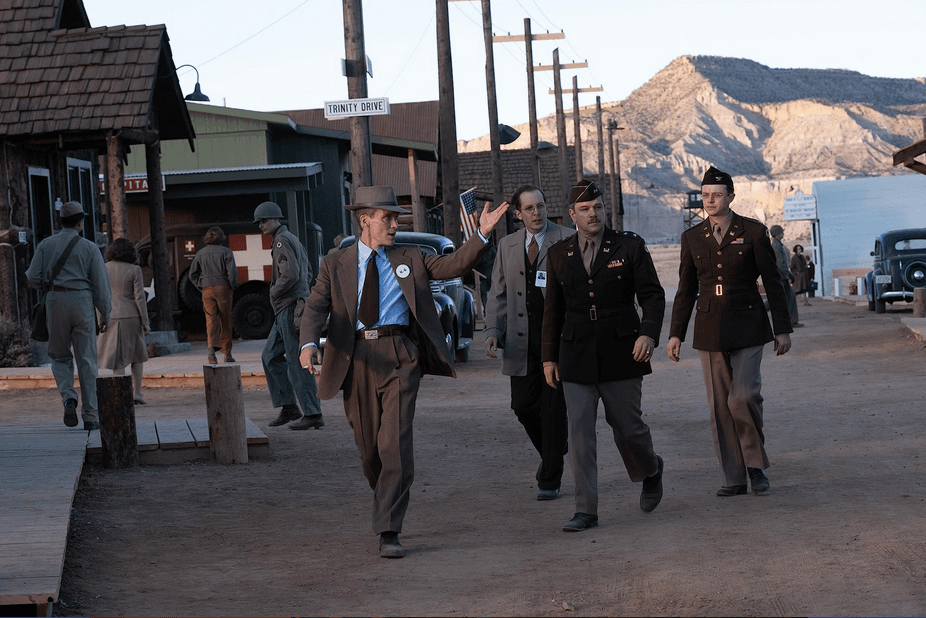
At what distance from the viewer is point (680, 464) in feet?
29.3

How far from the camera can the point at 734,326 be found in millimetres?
7492

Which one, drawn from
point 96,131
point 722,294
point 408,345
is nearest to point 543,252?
point 722,294

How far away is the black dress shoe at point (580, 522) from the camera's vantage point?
6719 mm

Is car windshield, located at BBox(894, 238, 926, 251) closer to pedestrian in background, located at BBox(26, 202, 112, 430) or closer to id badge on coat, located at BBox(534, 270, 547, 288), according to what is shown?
pedestrian in background, located at BBox(26, 202, 112, 430)

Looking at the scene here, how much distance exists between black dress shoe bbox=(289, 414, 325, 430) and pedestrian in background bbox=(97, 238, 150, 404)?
215cm

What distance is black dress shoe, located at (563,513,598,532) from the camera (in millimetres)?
6719

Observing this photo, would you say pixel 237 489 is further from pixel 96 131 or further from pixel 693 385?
pixel 96 131

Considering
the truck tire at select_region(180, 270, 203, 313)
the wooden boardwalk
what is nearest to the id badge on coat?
the wooden boardwalk

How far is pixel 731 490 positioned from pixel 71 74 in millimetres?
13416

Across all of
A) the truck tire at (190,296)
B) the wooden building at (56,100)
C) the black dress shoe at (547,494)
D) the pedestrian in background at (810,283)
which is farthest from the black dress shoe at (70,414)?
the pedestrian in background at (810,283)

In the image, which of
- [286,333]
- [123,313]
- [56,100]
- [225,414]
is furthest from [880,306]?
[225,414]

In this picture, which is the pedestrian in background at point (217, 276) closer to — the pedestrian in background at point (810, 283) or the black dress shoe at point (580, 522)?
the black dress shoe at point (580, 522)

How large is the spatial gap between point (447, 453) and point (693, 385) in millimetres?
5447

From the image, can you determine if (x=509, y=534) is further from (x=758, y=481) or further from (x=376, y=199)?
(x=376, y=199)
